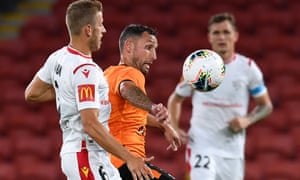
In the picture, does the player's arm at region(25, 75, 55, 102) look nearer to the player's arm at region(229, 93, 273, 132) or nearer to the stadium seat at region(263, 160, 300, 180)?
the player's arm at region(229, 93, 273, 132)

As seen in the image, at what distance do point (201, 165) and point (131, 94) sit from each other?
1844 mm

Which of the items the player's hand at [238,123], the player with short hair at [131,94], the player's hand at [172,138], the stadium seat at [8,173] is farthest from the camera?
the stadium seat at [8,173]

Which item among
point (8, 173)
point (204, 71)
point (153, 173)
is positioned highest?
point (204, 71)

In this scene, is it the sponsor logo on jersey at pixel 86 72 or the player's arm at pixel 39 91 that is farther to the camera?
the player's arm at pixel 39 91

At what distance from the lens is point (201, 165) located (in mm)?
6176

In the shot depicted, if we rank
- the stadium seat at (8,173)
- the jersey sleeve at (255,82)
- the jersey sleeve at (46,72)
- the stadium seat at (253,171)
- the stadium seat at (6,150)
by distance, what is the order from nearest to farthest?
the jersey sleeve at (46,72) → the jersey sleeve at (255,82) → the stadium seat at (253,171) → the stadium seat at (8,173) → the stadium seat at (6,150)

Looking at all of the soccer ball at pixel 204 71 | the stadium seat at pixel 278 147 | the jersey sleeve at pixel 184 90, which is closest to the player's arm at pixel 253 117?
the jersey sleeve at pixel 184 90

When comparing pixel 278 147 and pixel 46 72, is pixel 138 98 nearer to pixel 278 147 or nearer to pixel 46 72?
pixel 46 72

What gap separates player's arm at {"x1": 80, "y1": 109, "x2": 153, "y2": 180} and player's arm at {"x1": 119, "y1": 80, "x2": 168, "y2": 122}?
253 millimetres

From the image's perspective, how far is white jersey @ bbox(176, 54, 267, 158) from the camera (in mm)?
6301

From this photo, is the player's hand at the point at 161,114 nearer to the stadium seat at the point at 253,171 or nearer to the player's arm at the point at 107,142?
the player's arm at the point at 107,142

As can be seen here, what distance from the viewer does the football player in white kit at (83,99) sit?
4059mm

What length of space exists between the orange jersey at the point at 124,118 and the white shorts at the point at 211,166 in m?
1.41

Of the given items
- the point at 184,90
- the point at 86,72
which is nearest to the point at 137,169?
the point at 86,72
